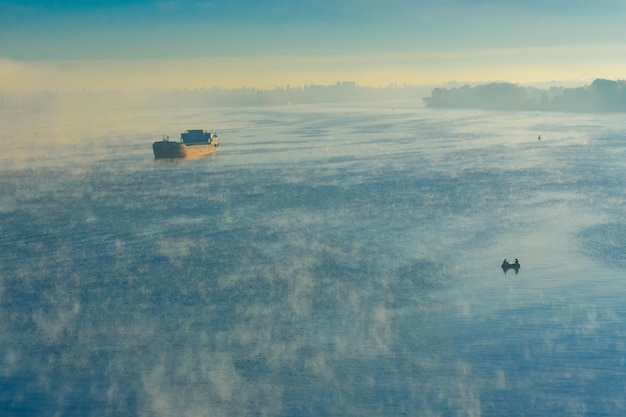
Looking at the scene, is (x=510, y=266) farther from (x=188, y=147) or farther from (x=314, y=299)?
(x=188, y=147)

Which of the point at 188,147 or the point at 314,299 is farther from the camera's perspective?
the point at 188,147

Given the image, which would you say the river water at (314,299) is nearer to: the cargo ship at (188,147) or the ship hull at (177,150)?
the ship hull at (177,150)

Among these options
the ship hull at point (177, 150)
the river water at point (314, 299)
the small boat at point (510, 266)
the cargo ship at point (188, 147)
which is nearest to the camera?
the river water at point (314, 299)

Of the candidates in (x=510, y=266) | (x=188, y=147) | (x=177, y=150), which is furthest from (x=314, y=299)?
(x=188, y=147)

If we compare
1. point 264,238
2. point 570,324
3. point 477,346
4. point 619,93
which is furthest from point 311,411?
point 619,93

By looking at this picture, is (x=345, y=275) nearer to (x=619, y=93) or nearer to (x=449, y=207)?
(x=449, y=207)

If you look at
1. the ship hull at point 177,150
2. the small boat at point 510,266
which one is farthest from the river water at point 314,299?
the ship hull at point 177,150
